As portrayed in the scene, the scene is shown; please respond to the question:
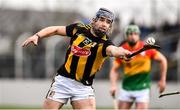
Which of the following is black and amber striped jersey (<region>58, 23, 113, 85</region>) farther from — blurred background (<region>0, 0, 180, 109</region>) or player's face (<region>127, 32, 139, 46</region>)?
blurred background (<region>0, 0, 180, 109</region>)

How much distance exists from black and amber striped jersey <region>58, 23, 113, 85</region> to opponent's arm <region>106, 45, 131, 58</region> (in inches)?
5.9

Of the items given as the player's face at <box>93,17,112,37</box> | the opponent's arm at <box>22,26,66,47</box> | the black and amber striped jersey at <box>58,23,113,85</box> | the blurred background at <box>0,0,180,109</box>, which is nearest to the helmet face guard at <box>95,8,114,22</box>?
the player's face at <box>93,17,112,37</box>

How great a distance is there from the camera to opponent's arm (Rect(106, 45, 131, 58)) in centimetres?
1124

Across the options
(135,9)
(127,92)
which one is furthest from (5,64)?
(127,92)

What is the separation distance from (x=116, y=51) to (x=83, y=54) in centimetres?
89

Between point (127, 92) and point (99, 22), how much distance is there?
4.61 metres

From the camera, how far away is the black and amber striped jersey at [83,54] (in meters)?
12.1

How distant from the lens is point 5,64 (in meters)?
29.2

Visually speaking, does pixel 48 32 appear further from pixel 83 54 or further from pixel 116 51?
pixel 116 51

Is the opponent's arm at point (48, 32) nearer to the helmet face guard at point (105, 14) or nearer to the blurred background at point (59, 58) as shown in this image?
the helmet face guard at point (105, 14)

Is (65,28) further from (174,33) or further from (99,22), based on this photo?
(174,33)

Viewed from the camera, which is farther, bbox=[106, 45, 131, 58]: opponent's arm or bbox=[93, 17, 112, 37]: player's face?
bbox=[93, 17, 112, 37]: player's face

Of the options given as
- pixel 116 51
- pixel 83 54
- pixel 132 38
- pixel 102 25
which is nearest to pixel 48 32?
pixel 83 54

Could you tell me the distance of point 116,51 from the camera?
1147cm
